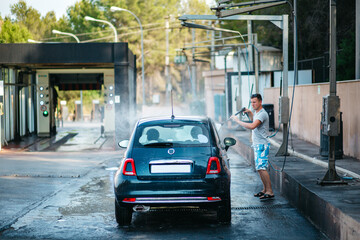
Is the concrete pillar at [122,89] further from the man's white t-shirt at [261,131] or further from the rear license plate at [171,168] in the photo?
the rear license plate at [171,168]

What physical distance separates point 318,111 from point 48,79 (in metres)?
15.0

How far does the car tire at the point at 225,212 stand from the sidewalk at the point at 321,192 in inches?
45.3

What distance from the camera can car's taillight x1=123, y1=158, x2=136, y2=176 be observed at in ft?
25.3

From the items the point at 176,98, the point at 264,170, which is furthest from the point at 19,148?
the point at 176,98

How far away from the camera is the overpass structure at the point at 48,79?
2348cm

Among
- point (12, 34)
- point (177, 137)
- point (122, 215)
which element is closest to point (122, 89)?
point (177, 137)

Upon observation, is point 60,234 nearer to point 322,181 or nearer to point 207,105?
point 322,181

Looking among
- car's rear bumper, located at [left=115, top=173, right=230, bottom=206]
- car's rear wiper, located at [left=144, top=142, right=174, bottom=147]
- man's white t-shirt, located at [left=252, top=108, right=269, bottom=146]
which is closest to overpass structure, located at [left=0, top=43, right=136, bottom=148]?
man's white t-shirt, located at [left=252, top=108, right=269, bottom=146]

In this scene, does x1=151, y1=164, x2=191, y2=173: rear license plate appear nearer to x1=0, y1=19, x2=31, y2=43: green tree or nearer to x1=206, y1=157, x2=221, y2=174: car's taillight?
x1=206, y1=157, x2=221, y2=174: car's taillight

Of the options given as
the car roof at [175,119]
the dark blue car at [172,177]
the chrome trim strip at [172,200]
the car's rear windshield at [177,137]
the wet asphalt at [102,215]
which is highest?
the car roof at [175,119]

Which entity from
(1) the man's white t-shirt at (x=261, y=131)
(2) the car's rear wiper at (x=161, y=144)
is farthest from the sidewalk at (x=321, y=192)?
(2) the car's rear wiper at (x=161, y=144)

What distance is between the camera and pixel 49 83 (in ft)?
95.1

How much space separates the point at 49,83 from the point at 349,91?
17.9m

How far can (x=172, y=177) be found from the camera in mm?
7652
